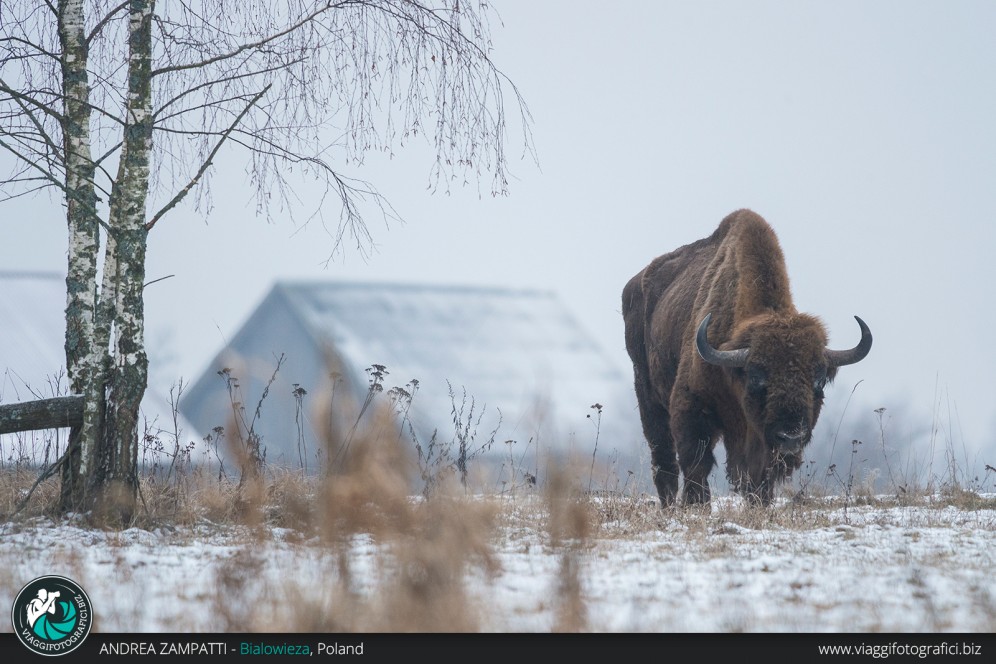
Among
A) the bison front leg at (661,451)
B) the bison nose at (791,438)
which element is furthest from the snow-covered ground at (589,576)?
the bison front leg at (661,451)

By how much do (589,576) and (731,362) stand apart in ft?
12.2

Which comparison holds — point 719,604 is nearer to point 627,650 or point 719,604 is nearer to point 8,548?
point 627,650

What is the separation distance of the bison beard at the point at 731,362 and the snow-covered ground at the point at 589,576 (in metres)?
1.25

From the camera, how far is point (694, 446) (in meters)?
8.97

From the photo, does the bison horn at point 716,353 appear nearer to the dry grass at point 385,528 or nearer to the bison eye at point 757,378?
the bison eye at point 757,378

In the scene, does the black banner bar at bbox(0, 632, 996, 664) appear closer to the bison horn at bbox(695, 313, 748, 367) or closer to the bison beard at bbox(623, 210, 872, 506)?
the bison beard at bbox(623, 210, 872, 506)

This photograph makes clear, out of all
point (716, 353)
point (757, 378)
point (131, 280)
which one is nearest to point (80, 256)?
point (131, 280)

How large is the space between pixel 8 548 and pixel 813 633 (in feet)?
13.6

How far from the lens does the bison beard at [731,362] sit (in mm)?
7859

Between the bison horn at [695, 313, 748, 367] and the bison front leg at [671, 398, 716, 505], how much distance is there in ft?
2.26

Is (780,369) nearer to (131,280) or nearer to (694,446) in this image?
(694,446)

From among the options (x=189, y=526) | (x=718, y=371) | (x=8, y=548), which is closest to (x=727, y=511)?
(x=718, y=371)

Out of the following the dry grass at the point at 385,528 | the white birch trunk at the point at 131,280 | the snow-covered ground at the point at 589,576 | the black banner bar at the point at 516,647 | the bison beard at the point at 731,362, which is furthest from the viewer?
the bison beard at the point at 731,362

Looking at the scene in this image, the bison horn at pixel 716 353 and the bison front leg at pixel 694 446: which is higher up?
the bison horn at pixel 716 353
